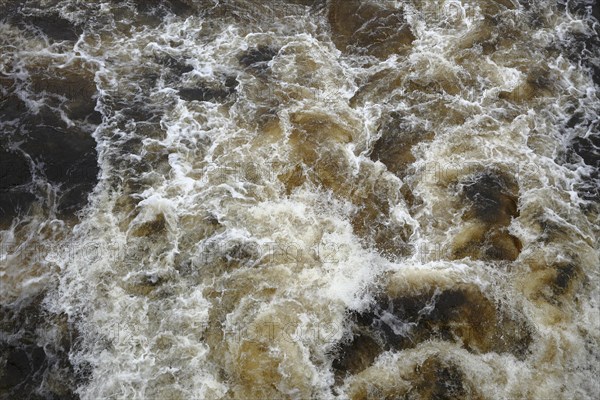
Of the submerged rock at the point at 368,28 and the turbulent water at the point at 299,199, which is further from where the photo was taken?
the submerged rock at the point at 368,28

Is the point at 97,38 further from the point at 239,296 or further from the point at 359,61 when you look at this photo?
the point at 239,296

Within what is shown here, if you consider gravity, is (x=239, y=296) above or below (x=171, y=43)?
below

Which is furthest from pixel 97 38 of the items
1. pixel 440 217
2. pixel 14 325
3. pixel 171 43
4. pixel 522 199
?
pixel 522 199

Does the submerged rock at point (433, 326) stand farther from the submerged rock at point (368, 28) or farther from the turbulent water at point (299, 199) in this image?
the submerged rock at point (368, 28)

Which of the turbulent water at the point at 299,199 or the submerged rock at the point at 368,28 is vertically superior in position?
the submerged rock at the point at 368,28

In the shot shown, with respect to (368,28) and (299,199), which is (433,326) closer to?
(299,199)

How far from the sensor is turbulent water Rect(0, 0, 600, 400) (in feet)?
30.4

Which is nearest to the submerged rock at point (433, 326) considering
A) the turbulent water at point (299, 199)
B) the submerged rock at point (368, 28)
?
the turbulent water at point (299, 199)

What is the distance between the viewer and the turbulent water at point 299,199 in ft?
30.4

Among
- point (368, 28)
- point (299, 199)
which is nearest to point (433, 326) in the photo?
point (299, 199)

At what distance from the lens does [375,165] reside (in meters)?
12.2

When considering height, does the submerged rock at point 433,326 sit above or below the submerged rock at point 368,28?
below

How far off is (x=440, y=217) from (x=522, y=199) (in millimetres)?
2153

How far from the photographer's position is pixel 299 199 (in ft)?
37.6
